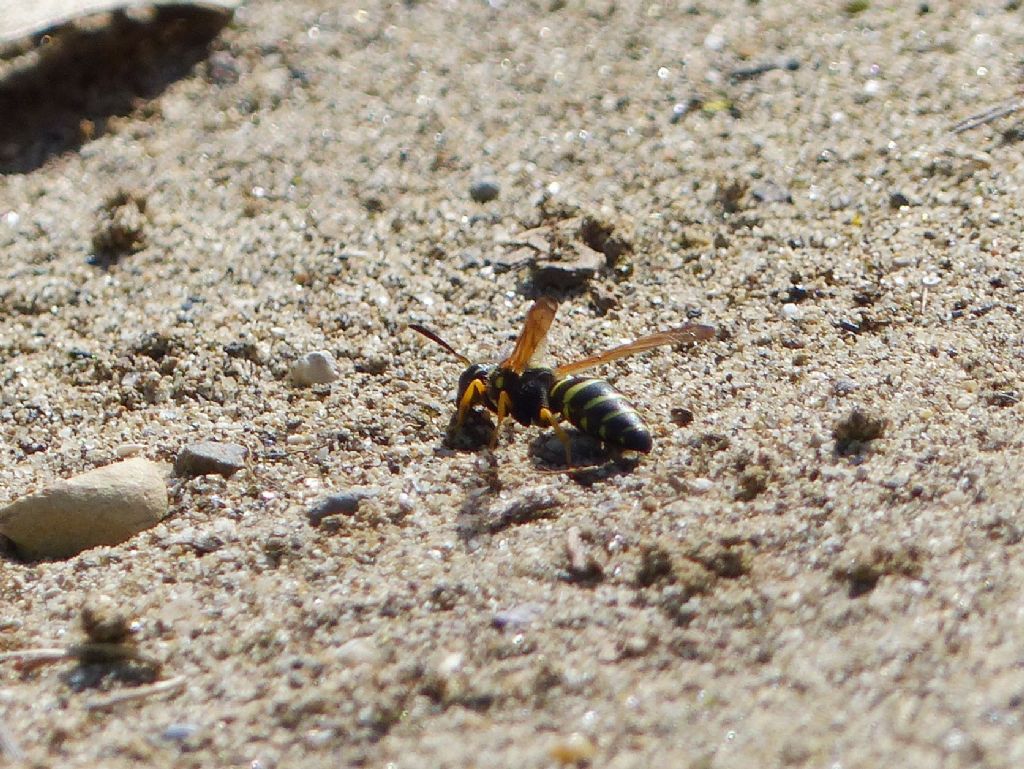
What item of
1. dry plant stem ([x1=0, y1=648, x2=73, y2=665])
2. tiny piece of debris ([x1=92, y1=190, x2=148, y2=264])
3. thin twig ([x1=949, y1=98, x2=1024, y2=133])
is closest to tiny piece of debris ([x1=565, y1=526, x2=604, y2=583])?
dry plant stem ([x1=0, y1=648, x2=73, y2=665])

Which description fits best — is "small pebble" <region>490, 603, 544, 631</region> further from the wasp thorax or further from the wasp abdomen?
the wasp thorax

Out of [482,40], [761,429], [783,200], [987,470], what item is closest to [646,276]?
[783,200]

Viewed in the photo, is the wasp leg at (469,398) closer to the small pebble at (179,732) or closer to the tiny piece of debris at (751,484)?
the tiny piece of debris at (751,484)

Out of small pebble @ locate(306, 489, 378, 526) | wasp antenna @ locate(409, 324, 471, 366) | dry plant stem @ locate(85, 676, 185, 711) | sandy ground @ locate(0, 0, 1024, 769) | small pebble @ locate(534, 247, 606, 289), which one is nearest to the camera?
sandy ground @ locate(0, 0, 1024, 769)

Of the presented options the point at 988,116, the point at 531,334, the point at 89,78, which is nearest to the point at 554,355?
the point at 531,334

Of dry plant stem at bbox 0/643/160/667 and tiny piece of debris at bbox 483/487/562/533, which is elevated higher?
tiny piece of debris at bbox 483/487/562/533

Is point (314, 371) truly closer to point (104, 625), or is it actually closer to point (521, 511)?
point (521, 511)
